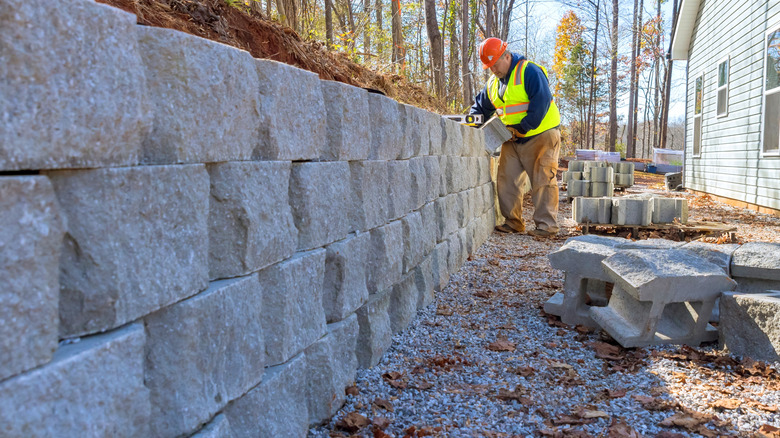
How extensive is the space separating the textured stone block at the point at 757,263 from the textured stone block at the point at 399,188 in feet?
8.11

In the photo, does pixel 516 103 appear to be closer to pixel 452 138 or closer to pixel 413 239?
pixel 452 138

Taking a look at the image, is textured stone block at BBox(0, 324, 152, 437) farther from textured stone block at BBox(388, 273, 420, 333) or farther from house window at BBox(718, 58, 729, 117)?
house window at BBox(718, 58, 729, 117)

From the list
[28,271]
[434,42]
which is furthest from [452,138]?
[434,42]

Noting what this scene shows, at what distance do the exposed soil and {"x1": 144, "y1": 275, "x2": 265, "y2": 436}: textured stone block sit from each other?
1.77 m

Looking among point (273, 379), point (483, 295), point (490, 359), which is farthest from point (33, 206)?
point (483, 295)

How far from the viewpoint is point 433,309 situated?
15.9 ft

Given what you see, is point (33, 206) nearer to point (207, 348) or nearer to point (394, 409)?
point (207, 348)

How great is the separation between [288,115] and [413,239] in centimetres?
202

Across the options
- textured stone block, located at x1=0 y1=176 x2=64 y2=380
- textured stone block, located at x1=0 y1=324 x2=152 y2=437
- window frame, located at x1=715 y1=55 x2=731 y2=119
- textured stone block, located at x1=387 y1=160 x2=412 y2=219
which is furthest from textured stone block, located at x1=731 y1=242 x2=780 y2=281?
window frame, located at x1=715 y1=55 x2=731 y2=119

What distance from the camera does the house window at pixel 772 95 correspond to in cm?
988

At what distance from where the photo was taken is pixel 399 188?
160 inches

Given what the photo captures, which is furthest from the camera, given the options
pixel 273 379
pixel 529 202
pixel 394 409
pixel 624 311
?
pixel 529 202

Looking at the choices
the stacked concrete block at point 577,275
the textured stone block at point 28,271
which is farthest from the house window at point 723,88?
the textured stone block at point 28,271

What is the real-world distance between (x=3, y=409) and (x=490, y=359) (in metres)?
2.96
